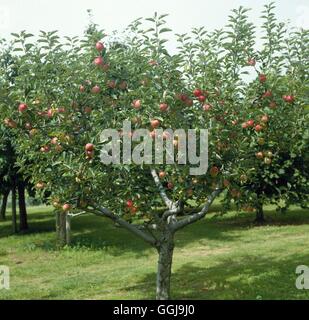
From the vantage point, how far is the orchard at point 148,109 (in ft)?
28.2

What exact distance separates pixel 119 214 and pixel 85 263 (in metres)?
8.25

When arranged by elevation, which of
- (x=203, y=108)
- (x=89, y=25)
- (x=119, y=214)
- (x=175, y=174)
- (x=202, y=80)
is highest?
(x=89, y=25)

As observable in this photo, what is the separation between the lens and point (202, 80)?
921 cm

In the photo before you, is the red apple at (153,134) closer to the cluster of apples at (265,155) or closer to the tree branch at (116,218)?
the tree branch at (116,218)

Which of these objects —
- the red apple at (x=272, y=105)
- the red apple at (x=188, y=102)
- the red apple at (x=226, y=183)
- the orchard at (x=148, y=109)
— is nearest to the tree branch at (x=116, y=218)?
the orchard at (x=148, y=109)

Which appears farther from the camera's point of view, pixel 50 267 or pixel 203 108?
pixel 50 267

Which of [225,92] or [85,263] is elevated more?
[225,92]

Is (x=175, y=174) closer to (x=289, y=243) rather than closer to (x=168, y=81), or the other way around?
(x=168, y=81)

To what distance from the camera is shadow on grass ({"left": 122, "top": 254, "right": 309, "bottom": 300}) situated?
1091 cm

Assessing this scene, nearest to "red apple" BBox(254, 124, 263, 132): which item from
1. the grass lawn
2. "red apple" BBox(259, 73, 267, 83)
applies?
"red apple" BBox(259, 73, 267, 83)

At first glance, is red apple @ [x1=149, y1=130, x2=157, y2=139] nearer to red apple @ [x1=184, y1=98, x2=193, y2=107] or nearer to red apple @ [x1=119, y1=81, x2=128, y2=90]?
red apple @ [x1=184, y1=98, x2=193, y2=107]

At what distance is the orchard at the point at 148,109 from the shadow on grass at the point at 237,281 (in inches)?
72.1
